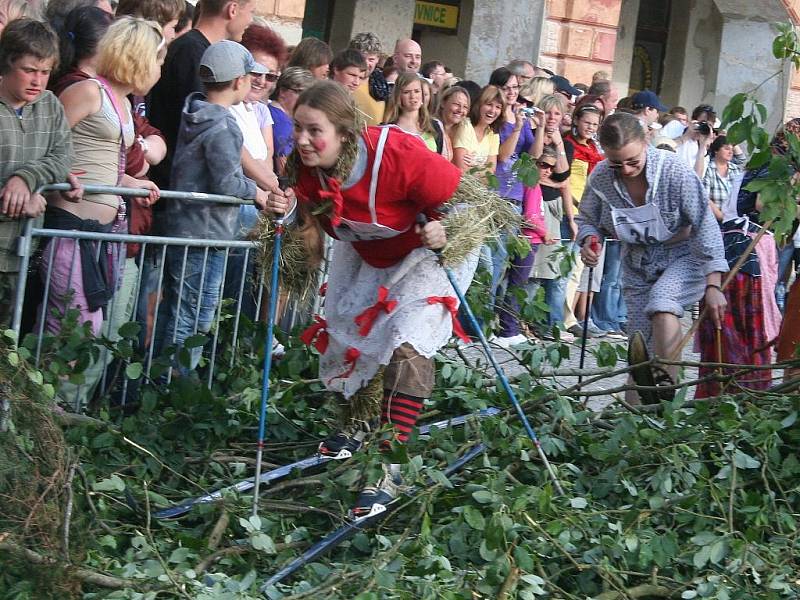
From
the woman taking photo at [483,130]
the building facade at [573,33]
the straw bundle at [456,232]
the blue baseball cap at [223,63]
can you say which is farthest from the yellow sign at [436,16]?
the straw bundle at [456,232]

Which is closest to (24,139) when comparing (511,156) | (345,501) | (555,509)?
(345,501)

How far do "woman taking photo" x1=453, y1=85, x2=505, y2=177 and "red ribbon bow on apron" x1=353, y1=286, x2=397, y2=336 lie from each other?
394 centimetres

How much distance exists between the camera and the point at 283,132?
7812 mm

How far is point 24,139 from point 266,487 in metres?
1.77

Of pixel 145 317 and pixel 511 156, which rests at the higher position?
pixel 511 156

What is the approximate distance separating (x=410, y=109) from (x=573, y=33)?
9737mm

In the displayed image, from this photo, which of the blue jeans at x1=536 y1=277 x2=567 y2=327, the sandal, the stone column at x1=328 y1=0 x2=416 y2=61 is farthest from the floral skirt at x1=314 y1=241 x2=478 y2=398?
the stone column at x1=328 y1=0 x2=416 y2=61

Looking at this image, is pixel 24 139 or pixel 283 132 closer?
pixel 24 139

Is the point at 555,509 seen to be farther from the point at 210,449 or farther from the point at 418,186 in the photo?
the point at 210,449

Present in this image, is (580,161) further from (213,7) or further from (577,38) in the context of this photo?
(577,38)

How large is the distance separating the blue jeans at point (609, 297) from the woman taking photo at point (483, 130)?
2006mm

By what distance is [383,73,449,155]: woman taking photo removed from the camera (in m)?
8.48

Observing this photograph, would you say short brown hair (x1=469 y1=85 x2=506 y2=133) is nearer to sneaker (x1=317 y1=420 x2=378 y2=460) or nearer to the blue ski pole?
the blue ski pole

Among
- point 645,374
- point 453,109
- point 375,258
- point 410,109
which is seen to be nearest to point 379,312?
point 375,258
